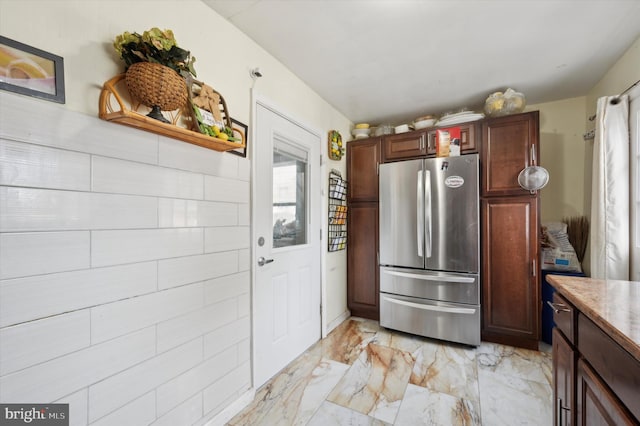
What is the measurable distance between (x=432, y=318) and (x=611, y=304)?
173cm

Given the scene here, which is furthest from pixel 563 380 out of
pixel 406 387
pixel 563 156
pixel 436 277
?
pixel 563 156

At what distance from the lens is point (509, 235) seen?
2.34m

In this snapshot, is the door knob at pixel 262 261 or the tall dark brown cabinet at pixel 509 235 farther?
the tall dark brown cabinet at pixel 509 235

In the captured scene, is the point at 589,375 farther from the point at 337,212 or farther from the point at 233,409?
the point at 337,212

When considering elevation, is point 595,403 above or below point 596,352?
below

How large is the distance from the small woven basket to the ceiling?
687 millimetres

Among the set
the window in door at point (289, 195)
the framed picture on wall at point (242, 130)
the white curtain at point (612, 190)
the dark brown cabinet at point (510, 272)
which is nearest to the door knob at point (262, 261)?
the window in door at point (289, 195)

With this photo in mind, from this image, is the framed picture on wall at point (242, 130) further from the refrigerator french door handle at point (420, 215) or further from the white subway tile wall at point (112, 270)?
the refrigerator french door handle at point (420, 215)

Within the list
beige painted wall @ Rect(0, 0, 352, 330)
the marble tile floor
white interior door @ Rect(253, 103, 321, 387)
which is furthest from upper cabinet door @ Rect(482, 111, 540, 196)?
beige painted wall @ Rect(0, 0, 352, 330)

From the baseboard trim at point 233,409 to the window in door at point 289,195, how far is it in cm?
96

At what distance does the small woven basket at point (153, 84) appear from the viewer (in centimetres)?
103

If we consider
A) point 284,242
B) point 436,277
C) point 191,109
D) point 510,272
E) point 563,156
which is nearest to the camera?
point 191,109

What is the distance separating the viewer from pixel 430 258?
248cm

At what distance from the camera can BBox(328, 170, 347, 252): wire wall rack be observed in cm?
271
